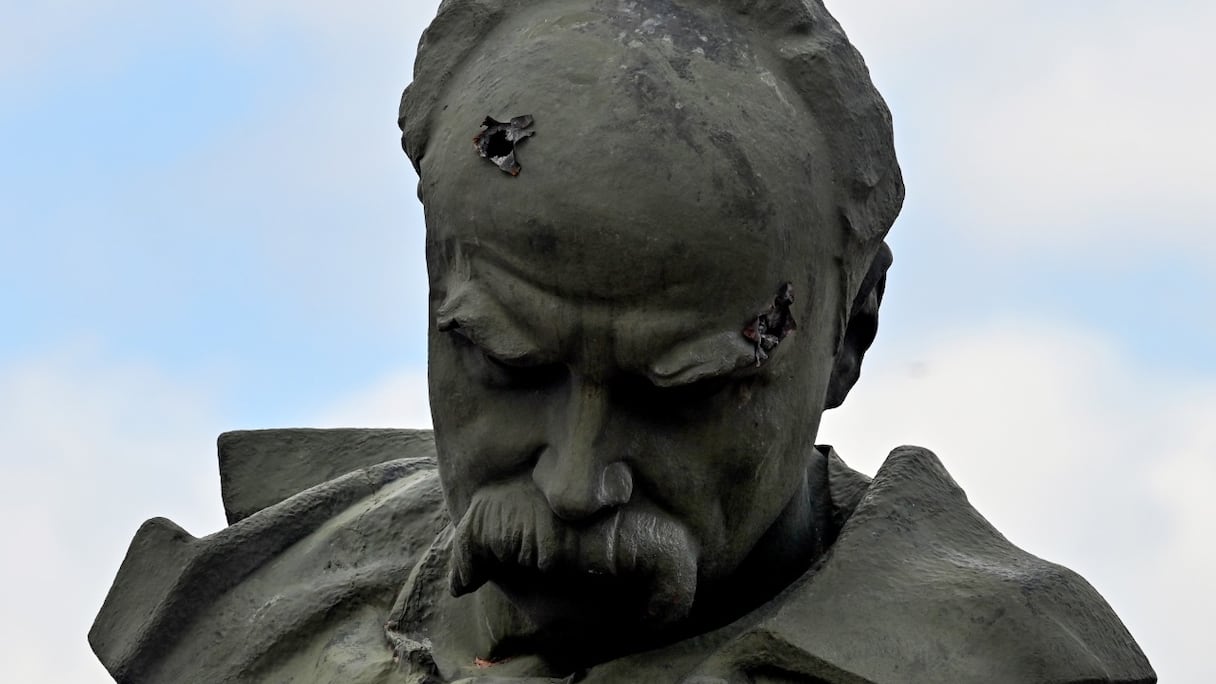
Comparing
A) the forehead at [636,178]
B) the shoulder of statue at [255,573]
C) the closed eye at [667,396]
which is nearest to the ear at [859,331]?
the forehead at [636,178]

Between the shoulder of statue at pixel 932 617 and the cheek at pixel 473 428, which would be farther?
the shoulder of statue at pixel 932 617

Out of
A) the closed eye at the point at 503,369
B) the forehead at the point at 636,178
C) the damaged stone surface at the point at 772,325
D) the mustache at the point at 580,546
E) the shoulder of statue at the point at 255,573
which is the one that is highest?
the forehead at the point at 636,178

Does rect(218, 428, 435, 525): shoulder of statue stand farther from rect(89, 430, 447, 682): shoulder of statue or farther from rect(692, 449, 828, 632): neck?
rect(692, 449, 828, 632): neck

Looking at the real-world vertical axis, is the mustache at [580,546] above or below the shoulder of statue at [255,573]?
above

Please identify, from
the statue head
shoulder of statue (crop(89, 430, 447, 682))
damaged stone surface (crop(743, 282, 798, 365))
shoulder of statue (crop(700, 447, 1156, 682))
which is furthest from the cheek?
shoulder of statue (crop(89, 430, 447, 682))

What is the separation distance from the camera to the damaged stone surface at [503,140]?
3.89 meters

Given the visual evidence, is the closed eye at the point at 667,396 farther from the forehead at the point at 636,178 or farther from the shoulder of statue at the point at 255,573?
the shoulder of statue at the point at 255,573

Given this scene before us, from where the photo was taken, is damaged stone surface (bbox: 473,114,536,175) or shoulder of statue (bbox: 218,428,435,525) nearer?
damaged stone surface (bbox: 473,114,536,175)

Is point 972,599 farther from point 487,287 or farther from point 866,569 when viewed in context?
point 487,287

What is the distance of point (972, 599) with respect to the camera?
13.8 ft

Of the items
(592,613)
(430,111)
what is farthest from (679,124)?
(592,613)

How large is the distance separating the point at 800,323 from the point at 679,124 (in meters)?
0.35

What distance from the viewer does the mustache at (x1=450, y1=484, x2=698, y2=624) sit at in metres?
3.92

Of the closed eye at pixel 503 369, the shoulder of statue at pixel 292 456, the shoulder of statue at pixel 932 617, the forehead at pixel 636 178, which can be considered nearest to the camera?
the forehead at pixel 636 178
